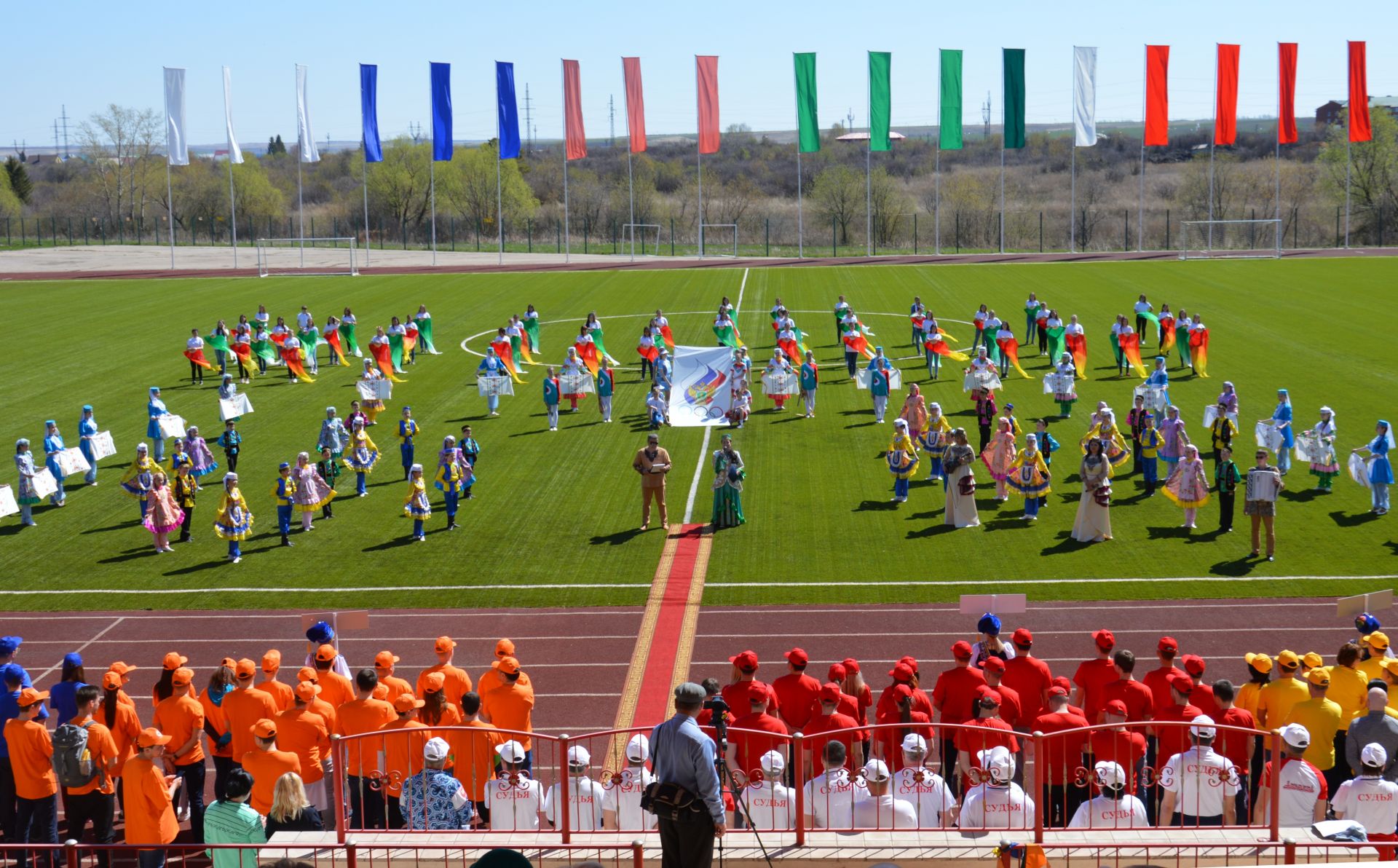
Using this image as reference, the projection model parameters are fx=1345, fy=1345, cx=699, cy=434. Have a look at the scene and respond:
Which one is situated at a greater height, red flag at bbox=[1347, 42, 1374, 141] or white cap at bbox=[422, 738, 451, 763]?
red flag at bbox=[1347, 42, 1374, 141]

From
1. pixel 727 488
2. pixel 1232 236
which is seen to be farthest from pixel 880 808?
pixel 1232 236

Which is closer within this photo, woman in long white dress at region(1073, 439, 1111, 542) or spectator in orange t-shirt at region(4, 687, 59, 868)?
spectator in orange t-shirt at region(4, 687, 59, 868)

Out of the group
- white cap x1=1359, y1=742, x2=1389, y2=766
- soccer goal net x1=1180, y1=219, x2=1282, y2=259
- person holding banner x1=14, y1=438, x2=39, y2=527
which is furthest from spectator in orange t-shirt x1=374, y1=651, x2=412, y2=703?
soccer goal net x1=1180, y1=219, x2=1282, y2=259

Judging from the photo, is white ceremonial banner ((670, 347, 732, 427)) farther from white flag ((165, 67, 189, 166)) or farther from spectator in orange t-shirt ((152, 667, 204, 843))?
white flag ((165, 67, 189, 166))

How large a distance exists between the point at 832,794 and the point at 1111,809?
2046 mm

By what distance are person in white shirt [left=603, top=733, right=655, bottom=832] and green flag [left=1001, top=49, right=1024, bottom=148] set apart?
5999 cm

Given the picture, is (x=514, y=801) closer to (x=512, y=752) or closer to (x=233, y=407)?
(x=512, y=752)

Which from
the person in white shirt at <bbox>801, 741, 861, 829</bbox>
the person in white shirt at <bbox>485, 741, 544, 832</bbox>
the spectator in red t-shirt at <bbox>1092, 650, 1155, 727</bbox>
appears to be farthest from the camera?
the spectator in red t-shirt at <bbox>1092, 650, 1155, 727</bbox>

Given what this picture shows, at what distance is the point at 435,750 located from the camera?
10.6 m

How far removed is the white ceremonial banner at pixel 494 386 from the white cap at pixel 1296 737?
23375 millimetres

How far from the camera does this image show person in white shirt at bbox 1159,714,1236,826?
33.4 feet

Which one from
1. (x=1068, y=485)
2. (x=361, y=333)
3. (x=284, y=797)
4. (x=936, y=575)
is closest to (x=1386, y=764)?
(x=284, y=797)

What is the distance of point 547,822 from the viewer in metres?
11.1

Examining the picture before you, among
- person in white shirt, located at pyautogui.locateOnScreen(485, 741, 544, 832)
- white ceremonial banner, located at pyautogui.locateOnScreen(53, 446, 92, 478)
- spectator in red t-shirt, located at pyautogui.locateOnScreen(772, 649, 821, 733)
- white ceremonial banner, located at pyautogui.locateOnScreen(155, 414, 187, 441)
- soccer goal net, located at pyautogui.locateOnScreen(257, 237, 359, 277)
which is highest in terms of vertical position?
soccer goal net, located at pyautogui.locateOnScreen(257, 237, 359, 277)
